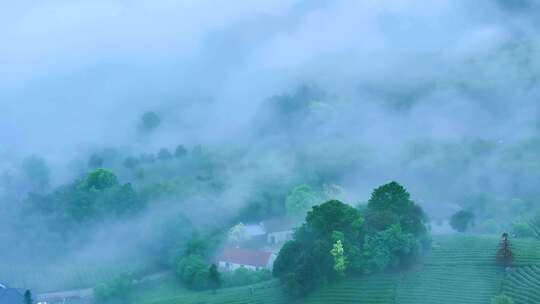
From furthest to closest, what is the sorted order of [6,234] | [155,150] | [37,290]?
[155,150], [6,234], [37,290]

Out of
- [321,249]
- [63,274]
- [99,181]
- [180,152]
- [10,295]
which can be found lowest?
[10,295]

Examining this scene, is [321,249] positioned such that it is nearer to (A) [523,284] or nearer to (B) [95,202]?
(A) [523,284]

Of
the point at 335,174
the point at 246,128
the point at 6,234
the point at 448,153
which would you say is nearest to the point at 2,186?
the point at 6,234

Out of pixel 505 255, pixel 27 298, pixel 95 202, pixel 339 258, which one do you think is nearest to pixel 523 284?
pixel 505 255

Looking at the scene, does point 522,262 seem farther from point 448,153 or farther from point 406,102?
point 406,102

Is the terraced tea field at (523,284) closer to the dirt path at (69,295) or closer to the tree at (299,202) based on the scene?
the tree at (299,202)
